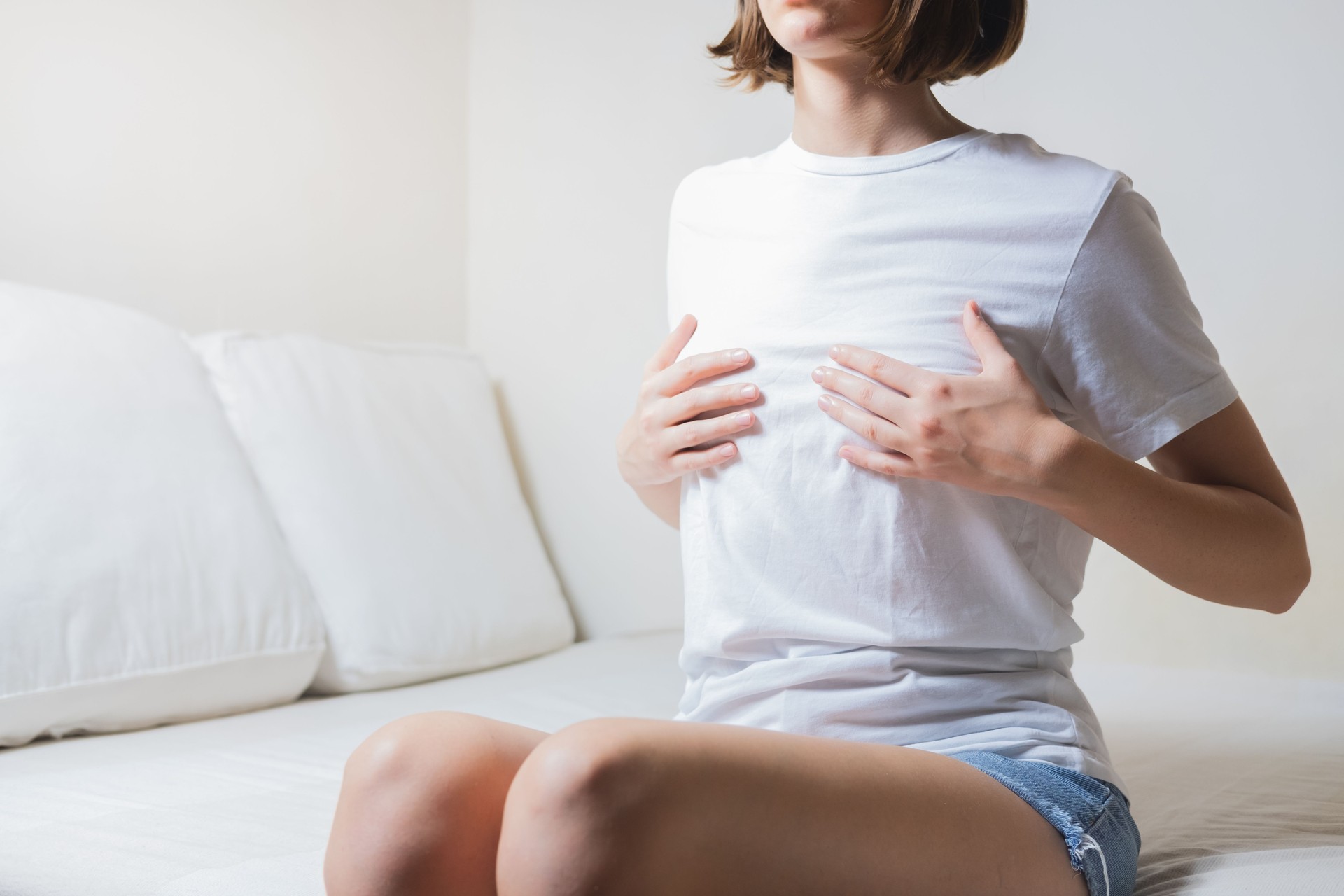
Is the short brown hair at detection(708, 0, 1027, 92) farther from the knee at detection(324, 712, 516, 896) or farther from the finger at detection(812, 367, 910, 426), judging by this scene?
the knee at detection(324, 712, 516, 896)

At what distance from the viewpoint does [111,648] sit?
123 centimetres

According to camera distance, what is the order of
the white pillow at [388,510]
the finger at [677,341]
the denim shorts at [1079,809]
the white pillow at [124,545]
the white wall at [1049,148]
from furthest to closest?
the white pillow at [388,510] → the white wall at [1049,148] → the white pillow at [124,545] → the finger at [677,341] → the denim shorts at [1079,809]

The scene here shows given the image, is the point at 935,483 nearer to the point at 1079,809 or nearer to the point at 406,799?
the point at 1079,809

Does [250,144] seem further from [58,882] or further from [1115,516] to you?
[1115,516]

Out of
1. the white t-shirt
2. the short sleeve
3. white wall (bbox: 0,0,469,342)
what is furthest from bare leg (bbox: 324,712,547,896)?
white wall (bbox: 0,0,469,342)

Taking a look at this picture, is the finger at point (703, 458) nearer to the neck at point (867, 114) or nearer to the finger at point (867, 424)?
the finger at point (867, 424)

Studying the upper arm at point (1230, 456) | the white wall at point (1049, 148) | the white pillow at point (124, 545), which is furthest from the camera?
A: the white wall at point (1049, 148)

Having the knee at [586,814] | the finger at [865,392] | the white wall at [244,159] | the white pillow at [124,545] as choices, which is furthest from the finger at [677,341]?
the white wall at [244,159]

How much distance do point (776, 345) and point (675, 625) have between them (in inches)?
48.3

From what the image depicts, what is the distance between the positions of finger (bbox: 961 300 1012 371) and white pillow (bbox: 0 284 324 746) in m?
0.96

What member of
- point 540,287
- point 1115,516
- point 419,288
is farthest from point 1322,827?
point 419,288

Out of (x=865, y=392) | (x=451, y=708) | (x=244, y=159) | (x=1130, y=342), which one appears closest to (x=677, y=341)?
(x=865, y=392)

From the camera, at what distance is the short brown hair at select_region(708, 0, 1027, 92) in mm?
788

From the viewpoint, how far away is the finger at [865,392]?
2.35ft
